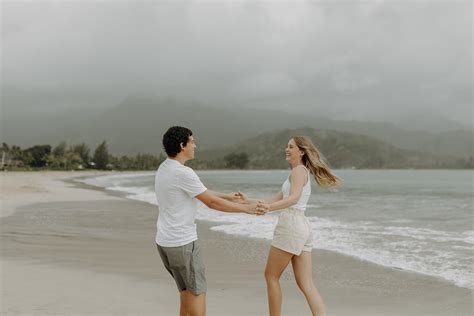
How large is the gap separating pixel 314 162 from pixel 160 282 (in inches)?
136

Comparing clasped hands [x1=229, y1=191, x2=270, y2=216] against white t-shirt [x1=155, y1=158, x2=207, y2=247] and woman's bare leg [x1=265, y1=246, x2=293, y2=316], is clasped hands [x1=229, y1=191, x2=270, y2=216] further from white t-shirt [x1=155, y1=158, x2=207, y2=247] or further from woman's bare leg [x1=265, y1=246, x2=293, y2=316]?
white t-shirt [x1=155, y1=158, x2=207, y2=247]

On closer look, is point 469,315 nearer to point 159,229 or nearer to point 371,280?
point 371,280

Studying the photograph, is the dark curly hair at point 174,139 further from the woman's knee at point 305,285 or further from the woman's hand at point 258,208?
the woman's knee at point 305,285

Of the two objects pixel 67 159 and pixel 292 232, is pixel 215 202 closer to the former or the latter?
pixel 292 232

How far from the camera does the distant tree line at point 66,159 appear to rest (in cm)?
10738

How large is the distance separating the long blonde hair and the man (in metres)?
1.19

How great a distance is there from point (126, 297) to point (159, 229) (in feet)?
8.23

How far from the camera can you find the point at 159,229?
12.6 feet

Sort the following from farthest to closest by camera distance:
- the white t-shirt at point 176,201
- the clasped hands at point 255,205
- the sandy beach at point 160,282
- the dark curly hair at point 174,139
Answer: the sandy beach at point 160,282 < the clasped hands at point 255,205 < the dark curly hair at point 174,139 < the white t-shirt at point 176,201

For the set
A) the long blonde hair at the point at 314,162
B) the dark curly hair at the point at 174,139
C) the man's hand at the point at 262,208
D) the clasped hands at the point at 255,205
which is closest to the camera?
the dark curly hair at the point at 174,139

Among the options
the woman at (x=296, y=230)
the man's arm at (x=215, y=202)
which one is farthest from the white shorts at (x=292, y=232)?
the man's arm at (x=215, y=202)

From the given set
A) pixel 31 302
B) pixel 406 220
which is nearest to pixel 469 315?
pixel 31 302

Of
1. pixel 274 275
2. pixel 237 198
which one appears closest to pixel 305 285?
pixel 274 275

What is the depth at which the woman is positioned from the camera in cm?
440
